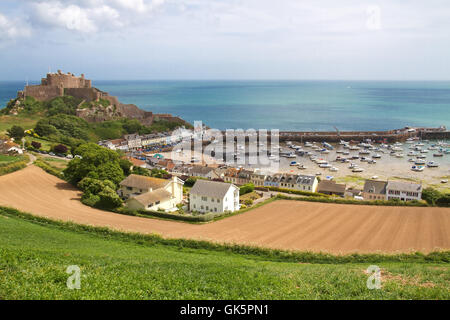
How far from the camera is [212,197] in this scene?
83.3 ft

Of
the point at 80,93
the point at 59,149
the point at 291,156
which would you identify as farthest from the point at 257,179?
the point at 80,93

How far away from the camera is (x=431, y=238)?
18922mm

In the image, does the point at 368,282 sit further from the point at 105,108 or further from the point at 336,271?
the point at 105,108

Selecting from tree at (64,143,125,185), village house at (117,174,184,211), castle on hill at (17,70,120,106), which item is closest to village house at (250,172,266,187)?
village house at (117,174,184,211)

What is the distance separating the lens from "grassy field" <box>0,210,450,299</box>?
30.4ft

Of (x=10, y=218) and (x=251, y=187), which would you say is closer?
(x=10, y=218)

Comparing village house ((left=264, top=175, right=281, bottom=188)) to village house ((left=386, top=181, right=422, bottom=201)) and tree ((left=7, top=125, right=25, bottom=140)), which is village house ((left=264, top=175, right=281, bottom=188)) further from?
tree ((left=7, top=125, right=25, bottom=140))

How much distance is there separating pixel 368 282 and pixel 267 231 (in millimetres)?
9512

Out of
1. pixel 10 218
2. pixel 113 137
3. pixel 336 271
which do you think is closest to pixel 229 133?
pixel 113 137

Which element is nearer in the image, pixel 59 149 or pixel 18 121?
pixel 59 149

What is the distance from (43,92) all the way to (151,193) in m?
48.8

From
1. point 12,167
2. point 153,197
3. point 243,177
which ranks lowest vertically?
point 243,177

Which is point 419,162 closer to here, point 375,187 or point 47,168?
point 375,187
